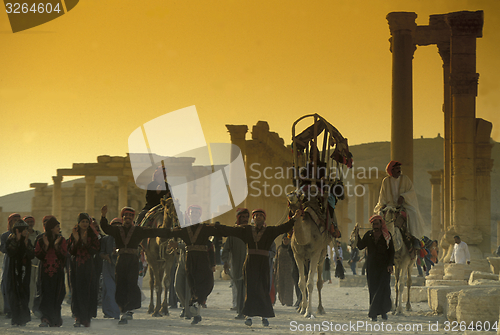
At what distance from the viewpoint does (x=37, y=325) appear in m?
10.1

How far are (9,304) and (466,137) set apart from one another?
14855mm

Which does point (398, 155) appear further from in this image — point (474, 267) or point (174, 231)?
point (174, 231)

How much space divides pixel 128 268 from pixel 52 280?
1.19m

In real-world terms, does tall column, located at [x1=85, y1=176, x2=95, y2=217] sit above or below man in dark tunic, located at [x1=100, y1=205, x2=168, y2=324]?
above

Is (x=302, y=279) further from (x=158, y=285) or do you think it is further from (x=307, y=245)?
(x=158, y=285)

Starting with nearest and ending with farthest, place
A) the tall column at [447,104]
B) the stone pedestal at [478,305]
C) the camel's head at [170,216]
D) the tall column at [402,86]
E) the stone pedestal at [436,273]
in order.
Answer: the stone pedestal at [478,305]
the camel's head at [170,216]
the tall column at [402,86]
the stone pedestal at [436,273]
the tall column at [447,104]

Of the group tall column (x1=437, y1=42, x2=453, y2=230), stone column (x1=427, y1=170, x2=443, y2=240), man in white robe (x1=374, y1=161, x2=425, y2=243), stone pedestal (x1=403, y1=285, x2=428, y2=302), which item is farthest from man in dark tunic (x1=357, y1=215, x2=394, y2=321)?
stone column (x1=427, y1=170, x2=443, y2=240)

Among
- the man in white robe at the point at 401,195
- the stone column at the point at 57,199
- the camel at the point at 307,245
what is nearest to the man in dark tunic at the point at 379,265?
the camel at the point at 307,245

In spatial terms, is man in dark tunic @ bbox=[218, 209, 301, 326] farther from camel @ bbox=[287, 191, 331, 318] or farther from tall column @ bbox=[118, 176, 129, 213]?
tall column @ bbox=[118, 176, 129, 213]

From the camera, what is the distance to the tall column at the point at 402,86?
18.3 metres

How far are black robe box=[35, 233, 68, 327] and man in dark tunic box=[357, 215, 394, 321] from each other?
479cm

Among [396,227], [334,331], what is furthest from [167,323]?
[396,227]

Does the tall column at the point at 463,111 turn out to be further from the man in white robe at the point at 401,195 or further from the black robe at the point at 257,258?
the black robe at the point at 257,258

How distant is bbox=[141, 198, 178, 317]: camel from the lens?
37.4 ft
